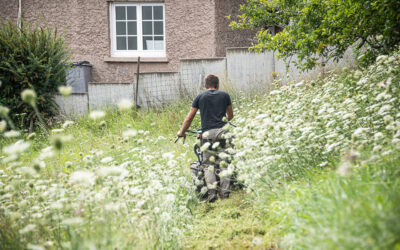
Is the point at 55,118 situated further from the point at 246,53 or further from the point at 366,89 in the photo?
the point at 366,89

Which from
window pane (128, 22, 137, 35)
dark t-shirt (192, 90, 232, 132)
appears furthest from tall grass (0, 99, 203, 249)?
window pane (128, 22, 137, 35)

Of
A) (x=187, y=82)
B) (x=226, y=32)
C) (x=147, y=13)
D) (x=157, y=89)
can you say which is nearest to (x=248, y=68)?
(x=187, y=82)

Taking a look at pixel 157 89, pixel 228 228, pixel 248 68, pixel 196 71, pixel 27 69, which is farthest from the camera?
pixel 157 89

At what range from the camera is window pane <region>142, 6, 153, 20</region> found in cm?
1153

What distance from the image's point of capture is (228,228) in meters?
3.13

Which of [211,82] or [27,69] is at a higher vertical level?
[27,69]

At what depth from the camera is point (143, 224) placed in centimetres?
269

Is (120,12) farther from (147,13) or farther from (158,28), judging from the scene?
(158,28)

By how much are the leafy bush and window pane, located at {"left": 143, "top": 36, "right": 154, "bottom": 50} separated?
11.9ft

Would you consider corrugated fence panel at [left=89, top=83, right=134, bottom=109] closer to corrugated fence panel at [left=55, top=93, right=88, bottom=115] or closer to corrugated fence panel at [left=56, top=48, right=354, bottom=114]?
corrugated fence panel at [left=56, top=48, right=354, bottom=114]

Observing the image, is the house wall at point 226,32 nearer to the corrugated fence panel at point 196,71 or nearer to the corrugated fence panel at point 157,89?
the corrugated fence panel at point 196,71

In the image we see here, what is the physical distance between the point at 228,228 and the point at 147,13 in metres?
10.1

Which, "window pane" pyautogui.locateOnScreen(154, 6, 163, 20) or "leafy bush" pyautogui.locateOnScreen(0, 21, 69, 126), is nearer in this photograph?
"leafy bush" pyautogui.locateOnScreen(0, 21, 69, 126)

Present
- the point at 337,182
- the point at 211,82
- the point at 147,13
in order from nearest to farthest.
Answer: the point at 337,182 → the point at 211,82 → the point at 147,13
